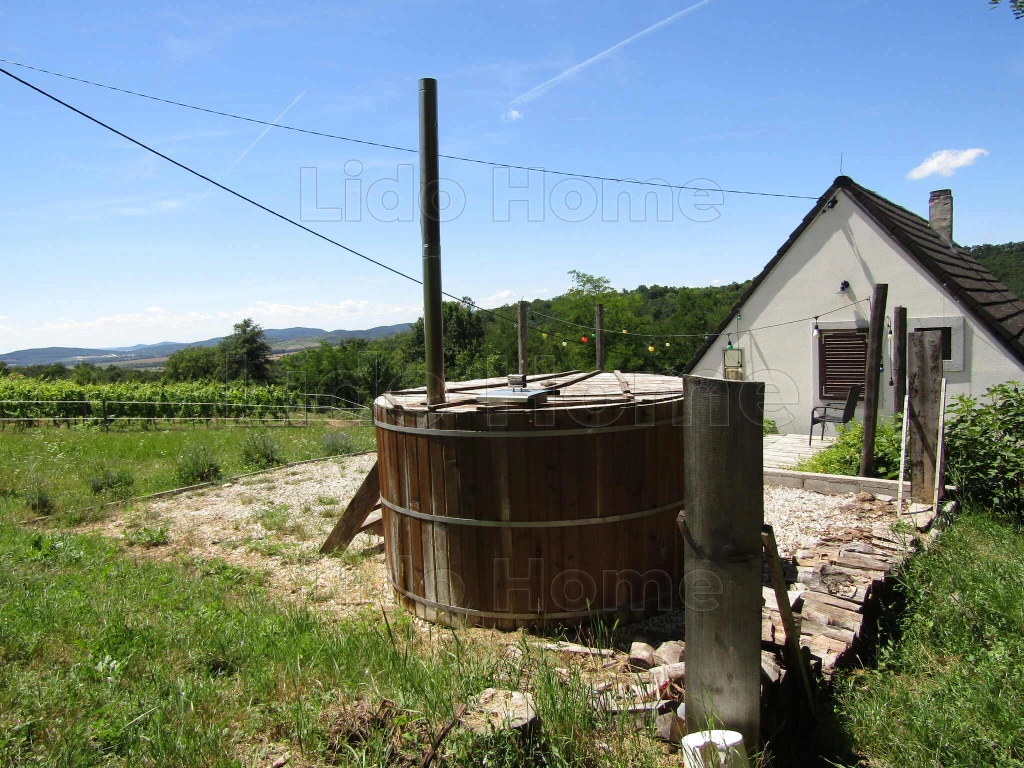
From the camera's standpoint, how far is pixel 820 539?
5.77 meters

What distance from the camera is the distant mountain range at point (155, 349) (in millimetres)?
75238

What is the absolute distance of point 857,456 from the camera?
7.97 m

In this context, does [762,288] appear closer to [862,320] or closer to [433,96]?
[862,320]

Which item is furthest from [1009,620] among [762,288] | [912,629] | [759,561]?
[762,288]

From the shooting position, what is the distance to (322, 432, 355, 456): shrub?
40.6ft

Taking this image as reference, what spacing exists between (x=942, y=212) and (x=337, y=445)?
1499 cm

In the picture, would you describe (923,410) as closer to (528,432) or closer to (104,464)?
(528,432)

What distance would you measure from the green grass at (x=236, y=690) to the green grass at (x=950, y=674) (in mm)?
1184

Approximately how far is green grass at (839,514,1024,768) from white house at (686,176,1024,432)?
5954 mm

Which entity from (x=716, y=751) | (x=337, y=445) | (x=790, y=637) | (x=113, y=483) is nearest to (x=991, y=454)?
(x=790, y=637)

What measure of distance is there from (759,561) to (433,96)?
4.11 metres

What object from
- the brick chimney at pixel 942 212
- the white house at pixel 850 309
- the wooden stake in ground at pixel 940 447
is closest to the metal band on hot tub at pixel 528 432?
the wooden stake in ground at pixel 940 447

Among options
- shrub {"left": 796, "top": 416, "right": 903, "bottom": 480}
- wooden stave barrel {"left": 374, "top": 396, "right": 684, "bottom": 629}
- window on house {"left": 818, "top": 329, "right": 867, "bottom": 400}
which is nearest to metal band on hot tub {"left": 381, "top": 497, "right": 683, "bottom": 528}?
wooden stave barrel {"left": 374, "top": 396, "right": 684, "bottom": 629}

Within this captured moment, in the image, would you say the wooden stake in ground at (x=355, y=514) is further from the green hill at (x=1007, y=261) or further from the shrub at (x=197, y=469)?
the green hill at (x=1007, y=261)
